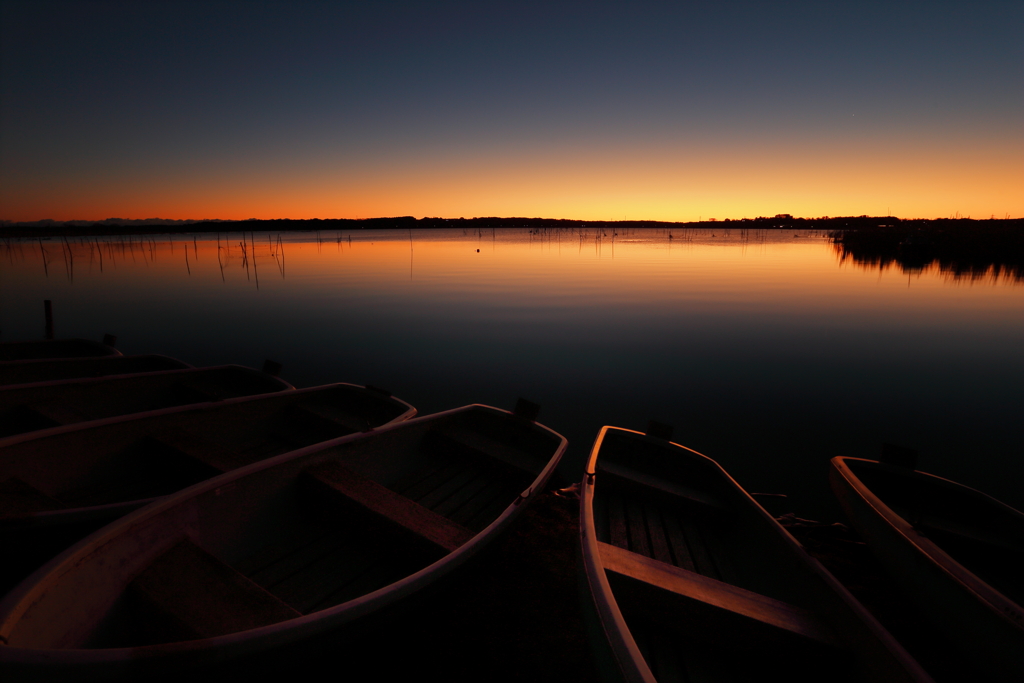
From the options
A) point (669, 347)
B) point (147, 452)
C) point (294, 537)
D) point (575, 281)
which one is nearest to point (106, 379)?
point (147, 452)

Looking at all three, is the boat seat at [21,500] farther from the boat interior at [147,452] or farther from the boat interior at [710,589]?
the boat interior at [710,589]

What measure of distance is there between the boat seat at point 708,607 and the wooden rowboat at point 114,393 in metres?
7.33

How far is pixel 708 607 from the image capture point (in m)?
3.35

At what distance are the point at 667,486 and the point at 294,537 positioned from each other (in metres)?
4.48

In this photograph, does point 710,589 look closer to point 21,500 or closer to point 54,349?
point 21,500

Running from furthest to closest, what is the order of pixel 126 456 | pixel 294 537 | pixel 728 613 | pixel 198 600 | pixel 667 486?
pixel 667 486 → pixel 126 456 → pixel 294 537 → pixel 728 613 → pixel 198 600

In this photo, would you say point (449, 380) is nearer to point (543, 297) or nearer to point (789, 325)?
point (543, 297)

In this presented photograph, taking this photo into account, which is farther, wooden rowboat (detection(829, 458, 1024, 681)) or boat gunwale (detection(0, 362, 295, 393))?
boat gunwale (detection(0, 362, 295, 393))

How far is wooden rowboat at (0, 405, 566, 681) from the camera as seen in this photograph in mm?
2406

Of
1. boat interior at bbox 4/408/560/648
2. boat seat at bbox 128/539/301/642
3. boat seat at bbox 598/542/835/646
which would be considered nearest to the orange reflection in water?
boat interior at bbox 4/408/560/648

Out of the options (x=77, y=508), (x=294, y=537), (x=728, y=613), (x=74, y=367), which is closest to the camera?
(x=728, y=613)

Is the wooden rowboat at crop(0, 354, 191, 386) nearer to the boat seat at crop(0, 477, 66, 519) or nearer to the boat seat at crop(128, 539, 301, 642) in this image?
the boat seat at crop(0, 477, 66, 519)

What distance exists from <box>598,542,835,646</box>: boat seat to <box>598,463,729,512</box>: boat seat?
5.46ft

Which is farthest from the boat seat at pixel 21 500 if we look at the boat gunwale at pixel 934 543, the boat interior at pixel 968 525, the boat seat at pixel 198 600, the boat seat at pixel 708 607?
the boat interior at pixel 968 525
